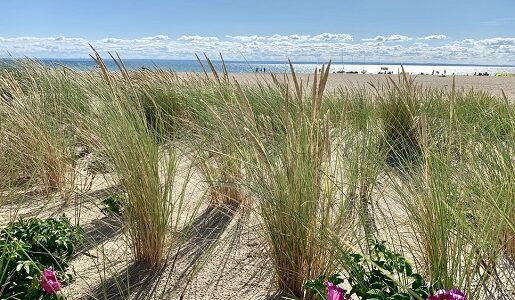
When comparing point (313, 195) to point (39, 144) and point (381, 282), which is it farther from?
point (39, 144)

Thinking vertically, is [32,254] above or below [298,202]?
below

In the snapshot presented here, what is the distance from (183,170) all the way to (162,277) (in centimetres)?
172

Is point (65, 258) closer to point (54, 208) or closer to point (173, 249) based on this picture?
point (173, 249)

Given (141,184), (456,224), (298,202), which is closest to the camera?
(456,224)

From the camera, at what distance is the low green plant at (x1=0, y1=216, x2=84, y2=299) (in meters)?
1.37

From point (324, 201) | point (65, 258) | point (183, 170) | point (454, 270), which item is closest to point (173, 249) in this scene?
point (65, 258)

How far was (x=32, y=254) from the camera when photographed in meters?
1.60

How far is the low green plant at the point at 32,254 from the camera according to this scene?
54.1 inches

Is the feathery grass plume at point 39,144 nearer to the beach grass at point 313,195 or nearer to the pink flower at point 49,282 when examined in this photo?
the beach grass at point 313,195

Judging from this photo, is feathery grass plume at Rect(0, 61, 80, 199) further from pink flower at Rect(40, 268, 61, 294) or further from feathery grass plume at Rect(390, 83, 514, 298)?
feathery grass plume at Rect(390, 83, 514, 298)

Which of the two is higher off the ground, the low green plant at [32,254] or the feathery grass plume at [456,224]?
the feathery grass plume at [456,224]

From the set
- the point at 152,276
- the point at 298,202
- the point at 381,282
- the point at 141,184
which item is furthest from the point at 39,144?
the point at 381,282

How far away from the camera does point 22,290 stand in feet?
4.59

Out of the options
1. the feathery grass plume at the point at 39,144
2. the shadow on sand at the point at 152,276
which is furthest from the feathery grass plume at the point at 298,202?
the feathery grass plume at the point at 39,144
